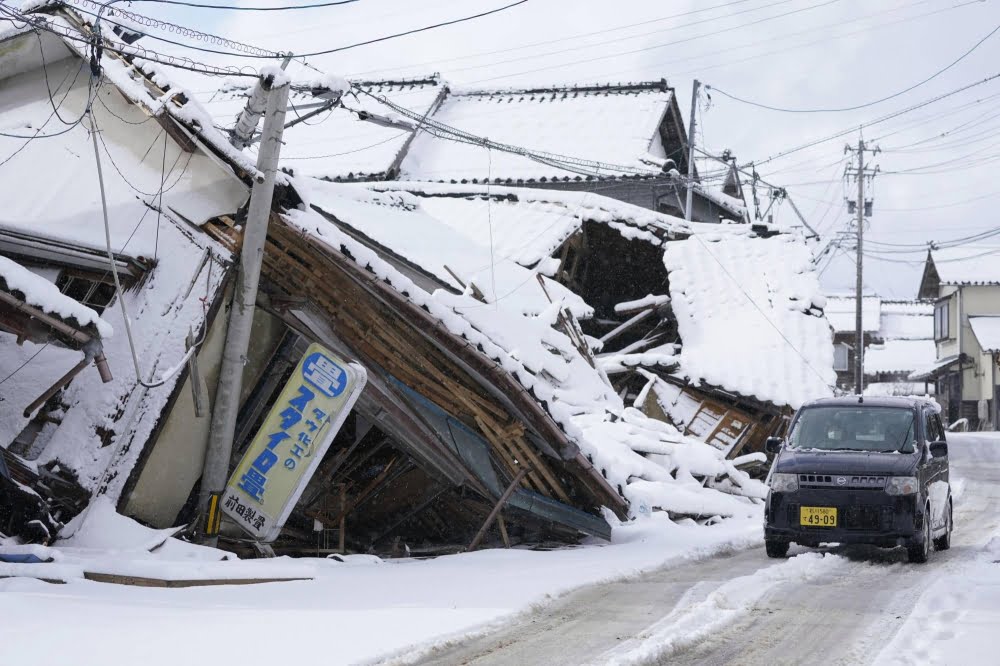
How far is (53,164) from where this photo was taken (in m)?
11.4

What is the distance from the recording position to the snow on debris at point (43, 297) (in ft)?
27.0

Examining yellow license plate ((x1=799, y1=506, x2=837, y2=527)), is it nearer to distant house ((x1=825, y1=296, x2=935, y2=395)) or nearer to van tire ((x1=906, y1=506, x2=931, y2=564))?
van tire ((x1=906, y1=506, x2=931, y2=564))

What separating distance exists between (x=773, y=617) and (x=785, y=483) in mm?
3557

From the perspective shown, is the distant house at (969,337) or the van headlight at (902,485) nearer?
the van headlight at (902,485)

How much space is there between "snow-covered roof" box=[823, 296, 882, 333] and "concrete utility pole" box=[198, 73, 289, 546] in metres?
53.6

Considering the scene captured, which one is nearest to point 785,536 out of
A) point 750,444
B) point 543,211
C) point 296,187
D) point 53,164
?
point 296,187

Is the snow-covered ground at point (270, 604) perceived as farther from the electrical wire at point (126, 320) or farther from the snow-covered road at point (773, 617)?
the electrical wire at point (126, 320)

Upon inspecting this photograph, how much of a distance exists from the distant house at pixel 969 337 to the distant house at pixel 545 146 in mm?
14590

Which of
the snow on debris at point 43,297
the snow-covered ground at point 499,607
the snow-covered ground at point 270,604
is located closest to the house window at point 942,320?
the snow-covered ground at point 499,607

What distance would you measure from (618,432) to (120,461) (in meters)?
9.10

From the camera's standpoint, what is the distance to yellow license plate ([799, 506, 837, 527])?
10648mm

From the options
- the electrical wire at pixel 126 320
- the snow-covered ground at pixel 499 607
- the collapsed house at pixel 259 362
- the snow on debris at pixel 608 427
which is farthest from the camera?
the snow on debris at pixel 608 427

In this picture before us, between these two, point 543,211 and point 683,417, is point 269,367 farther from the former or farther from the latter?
point 543,211

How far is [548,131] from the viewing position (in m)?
34.6
